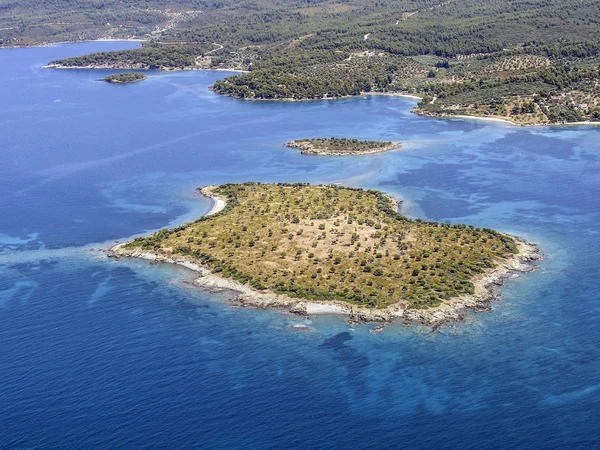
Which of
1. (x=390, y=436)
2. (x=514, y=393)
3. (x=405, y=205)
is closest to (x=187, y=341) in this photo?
(x=390, y=436)

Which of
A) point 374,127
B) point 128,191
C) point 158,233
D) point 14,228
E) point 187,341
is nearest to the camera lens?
point 187,341

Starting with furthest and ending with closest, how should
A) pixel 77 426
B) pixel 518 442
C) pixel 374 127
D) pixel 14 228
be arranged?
1. pixel 374 127
2. pixel 14 228
3. pixel 77 426
4. pixel 518 442

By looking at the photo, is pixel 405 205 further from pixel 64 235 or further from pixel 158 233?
pixel 64 235

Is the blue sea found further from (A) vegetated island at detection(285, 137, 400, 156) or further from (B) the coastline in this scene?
(B) the coastline

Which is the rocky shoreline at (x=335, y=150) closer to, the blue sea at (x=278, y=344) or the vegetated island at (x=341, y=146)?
the vegetated island at (x=341, y=146)

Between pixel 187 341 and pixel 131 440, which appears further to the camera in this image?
pixel 187 341

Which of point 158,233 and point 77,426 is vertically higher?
point 158,233
